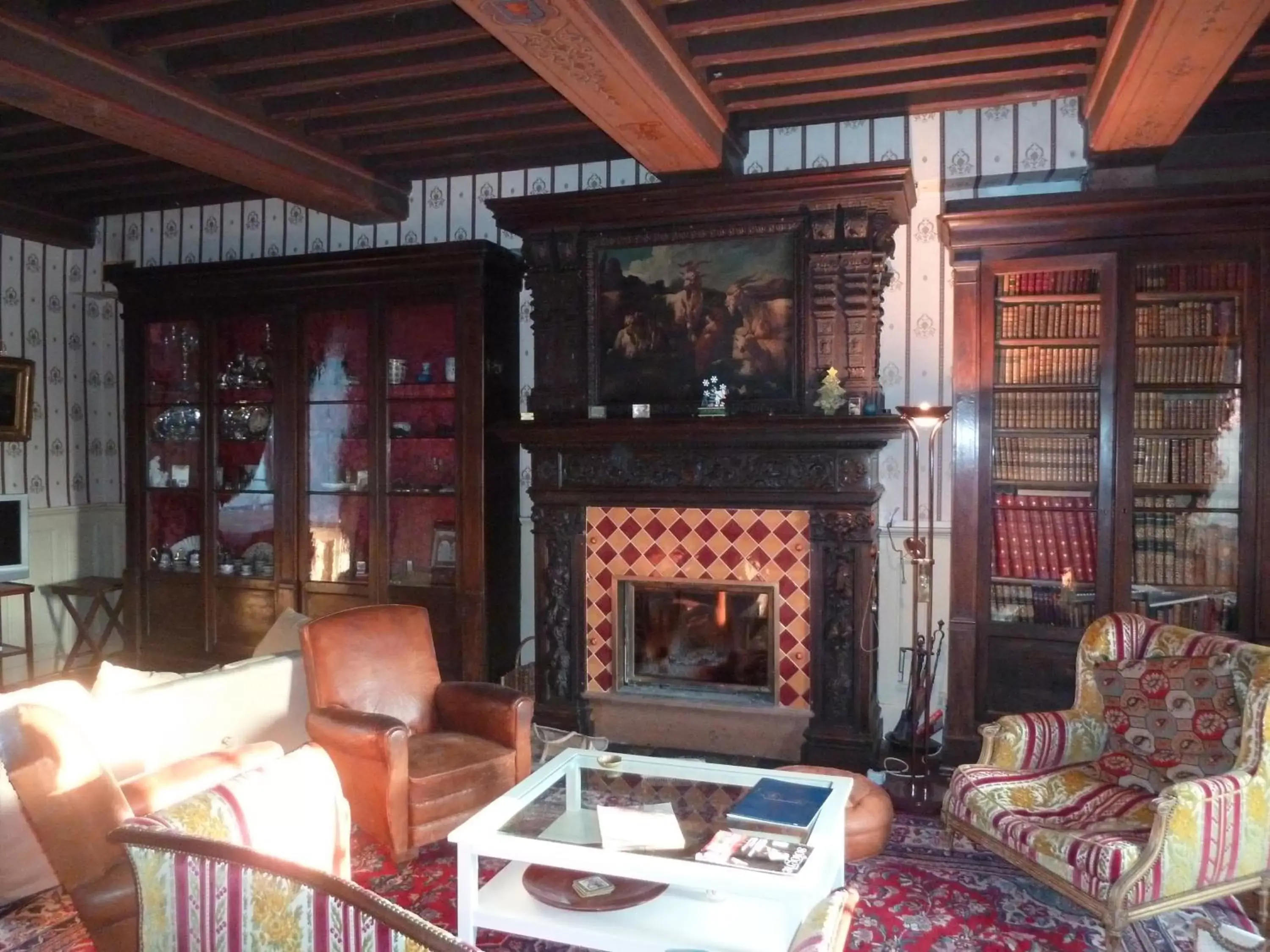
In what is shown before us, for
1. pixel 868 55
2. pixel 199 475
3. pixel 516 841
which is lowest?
pixel 516 841

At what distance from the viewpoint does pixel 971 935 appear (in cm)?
305

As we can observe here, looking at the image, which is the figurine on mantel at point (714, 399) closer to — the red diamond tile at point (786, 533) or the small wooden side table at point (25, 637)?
the red diamond tile at point (786, 533)

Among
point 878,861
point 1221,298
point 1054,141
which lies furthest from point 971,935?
point 1054,141

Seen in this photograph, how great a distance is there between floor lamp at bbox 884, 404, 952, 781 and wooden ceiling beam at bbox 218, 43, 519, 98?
2.34 meters

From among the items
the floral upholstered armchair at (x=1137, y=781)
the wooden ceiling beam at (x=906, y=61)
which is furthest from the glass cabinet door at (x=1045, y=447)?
the wooden ceiling beam at (x=906, y=61)

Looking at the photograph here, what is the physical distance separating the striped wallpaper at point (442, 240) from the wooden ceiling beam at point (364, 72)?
4.93 feet

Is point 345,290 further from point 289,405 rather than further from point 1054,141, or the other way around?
point 1054,141

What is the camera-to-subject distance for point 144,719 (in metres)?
3.15

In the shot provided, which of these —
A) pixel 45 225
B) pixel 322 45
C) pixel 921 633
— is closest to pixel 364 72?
pixel 322 45

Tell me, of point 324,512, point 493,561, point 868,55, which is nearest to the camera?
point 868,55

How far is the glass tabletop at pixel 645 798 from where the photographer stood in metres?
2.89

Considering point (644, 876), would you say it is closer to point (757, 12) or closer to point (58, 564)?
point (757, 12)

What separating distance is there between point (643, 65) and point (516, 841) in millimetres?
2690

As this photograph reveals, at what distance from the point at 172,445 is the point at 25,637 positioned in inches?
62.6
